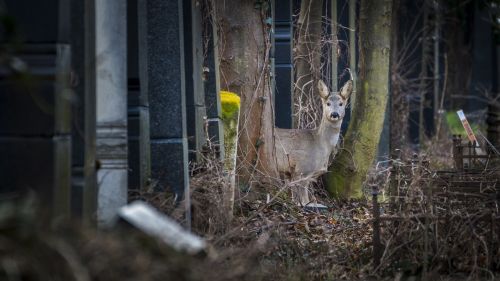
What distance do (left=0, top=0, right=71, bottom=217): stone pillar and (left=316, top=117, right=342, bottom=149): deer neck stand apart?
282 inches

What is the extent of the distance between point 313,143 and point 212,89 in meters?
2.75

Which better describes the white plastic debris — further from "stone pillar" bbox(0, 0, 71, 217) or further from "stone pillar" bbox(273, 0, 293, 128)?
"stone pillar" bbox(273, 0, 293, 128)

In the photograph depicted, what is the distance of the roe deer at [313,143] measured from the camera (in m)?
12.6

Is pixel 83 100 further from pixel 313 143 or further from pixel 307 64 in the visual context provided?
pixel 307 64

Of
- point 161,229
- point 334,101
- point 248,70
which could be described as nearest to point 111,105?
point 161,229

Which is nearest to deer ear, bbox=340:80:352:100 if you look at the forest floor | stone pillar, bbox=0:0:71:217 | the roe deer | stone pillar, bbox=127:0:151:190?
the roe deer

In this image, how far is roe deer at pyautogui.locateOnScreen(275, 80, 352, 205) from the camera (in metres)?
12.6

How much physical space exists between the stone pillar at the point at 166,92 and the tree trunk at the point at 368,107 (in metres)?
5.00

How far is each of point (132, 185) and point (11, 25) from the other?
3935mm

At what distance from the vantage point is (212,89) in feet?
34.4

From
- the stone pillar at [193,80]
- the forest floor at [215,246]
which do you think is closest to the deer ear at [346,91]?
the forest floor at [215,246]

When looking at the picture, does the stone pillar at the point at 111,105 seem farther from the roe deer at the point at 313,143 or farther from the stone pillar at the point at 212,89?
the roe deer at the point at 313,143

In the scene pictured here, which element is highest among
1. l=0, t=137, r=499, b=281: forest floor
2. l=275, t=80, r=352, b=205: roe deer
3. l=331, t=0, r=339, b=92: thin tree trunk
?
l=331, t=0, r=339, b=92: thin tree trunk

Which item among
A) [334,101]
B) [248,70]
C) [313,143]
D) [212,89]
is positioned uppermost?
[248,70]
